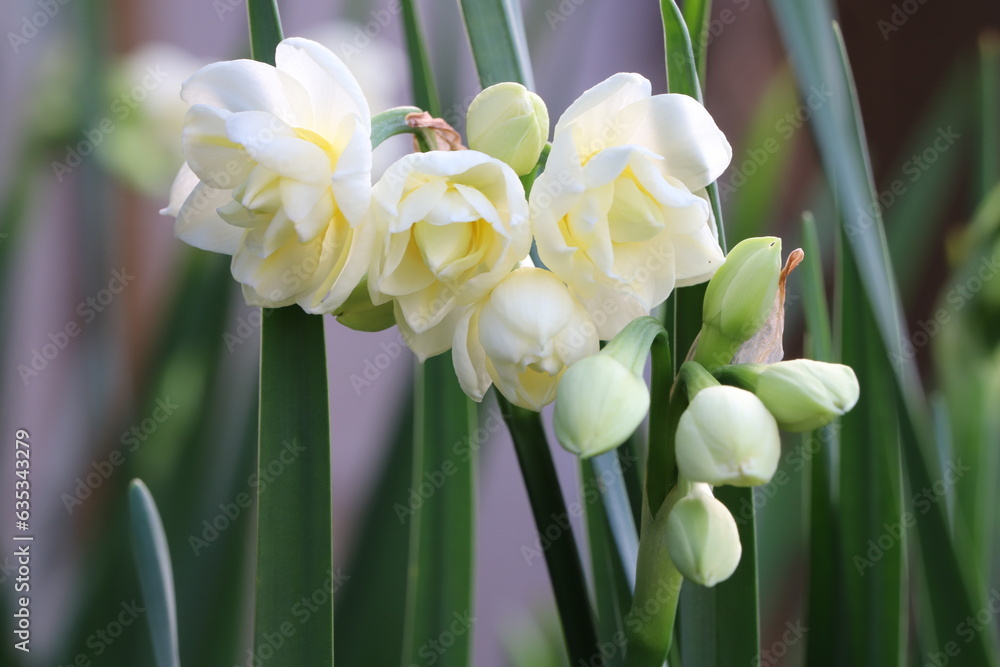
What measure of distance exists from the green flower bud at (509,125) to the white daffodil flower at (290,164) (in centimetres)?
5

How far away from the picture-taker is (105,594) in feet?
2.43

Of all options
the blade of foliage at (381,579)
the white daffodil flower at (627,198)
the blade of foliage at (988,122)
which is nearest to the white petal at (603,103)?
the white daffodil flower at (627,198)

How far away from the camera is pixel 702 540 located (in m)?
0.29

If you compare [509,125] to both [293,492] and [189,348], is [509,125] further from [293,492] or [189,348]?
[189,348]

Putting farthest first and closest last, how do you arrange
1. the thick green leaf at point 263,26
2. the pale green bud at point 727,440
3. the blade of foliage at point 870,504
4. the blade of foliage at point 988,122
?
1. the blade of foliage at point 988,122
2. the blade of foliage at point 870,504
3. the thick green leaf at point 263,26
4. the pale green bud at point 727,440

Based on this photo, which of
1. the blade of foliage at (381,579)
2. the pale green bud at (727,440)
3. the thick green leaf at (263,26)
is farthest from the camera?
the blade of foliage at (381,579)

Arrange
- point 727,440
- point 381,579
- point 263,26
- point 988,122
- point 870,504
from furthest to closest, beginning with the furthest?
point 988,122 < point 381,579 < point 870,504 < point 263,26 < point 727,440

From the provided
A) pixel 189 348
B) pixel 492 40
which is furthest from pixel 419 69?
pixel 189 348

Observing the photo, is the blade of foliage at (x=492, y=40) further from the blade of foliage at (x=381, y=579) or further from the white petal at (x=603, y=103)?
the blade of foliage at (x=381, y=579)

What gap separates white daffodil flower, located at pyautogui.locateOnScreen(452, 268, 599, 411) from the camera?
288 millimetres

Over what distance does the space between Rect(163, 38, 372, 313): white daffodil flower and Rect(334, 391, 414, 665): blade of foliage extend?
424 mm

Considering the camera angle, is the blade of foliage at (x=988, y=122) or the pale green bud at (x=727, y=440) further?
the blade of foliage at (x=988, y=122)

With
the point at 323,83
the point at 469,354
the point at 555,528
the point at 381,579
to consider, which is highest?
the point at 323,83

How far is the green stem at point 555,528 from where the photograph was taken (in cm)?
40
